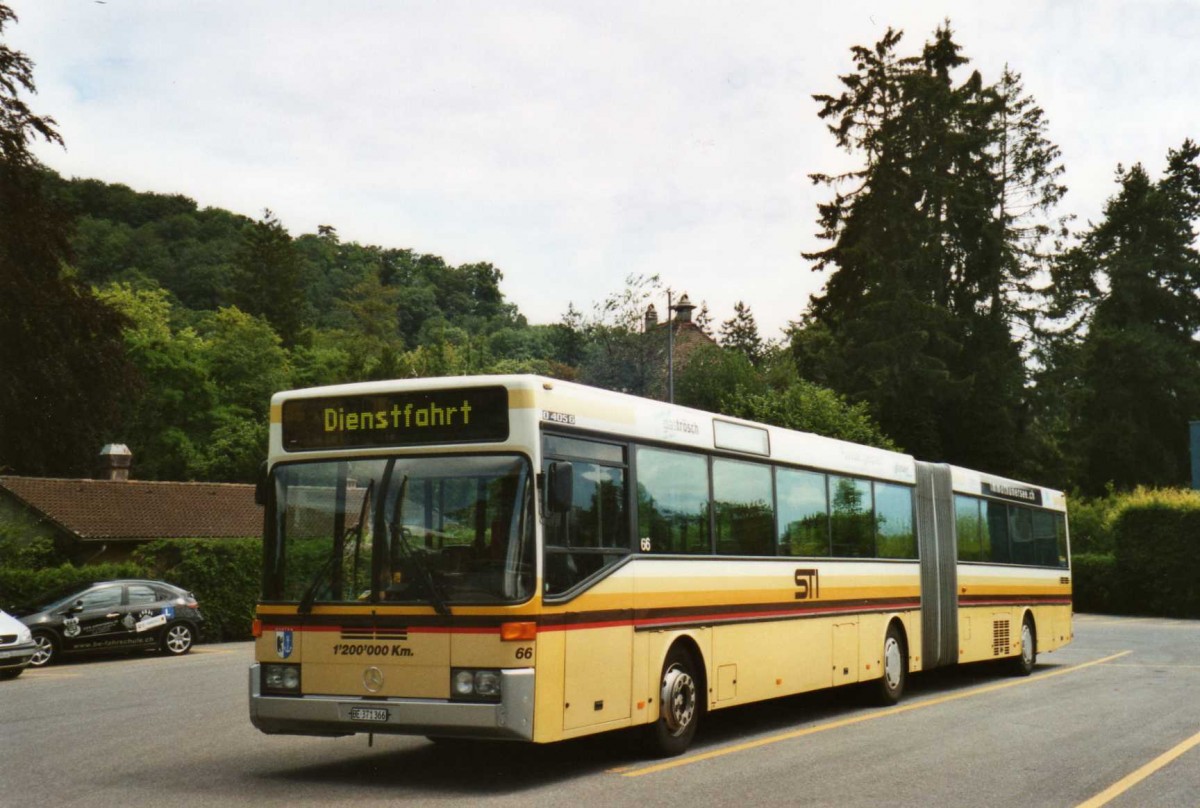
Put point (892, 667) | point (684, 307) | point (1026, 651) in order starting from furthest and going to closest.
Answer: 1. point (684, 307)
2. point (1026, 651)
3. point (892, 667)

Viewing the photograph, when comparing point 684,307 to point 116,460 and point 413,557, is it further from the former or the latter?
point 413,557

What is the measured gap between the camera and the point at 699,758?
1166 cm

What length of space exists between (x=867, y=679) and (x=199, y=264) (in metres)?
86.7

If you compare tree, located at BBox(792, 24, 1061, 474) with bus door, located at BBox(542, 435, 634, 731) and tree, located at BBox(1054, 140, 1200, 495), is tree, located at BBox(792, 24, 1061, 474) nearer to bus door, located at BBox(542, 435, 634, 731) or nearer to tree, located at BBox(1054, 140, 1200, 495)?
tree, located at BBox(1054, 140, 1200, 495)

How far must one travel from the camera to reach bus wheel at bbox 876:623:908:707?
55.1 ft

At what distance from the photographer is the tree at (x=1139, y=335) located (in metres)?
70.1

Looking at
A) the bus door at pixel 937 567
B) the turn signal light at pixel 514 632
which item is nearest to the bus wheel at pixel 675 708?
the turn signal light at pixel 514 632

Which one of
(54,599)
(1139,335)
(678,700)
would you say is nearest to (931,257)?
(1139,335)

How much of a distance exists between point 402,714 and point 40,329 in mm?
29774

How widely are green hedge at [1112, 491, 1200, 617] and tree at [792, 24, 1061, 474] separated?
466 inches

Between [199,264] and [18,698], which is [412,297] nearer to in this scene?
[199,264]

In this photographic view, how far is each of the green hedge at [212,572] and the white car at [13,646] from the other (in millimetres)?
8316

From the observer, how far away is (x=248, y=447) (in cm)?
7038

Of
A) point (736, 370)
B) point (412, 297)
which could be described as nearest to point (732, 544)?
point (736, 370)
